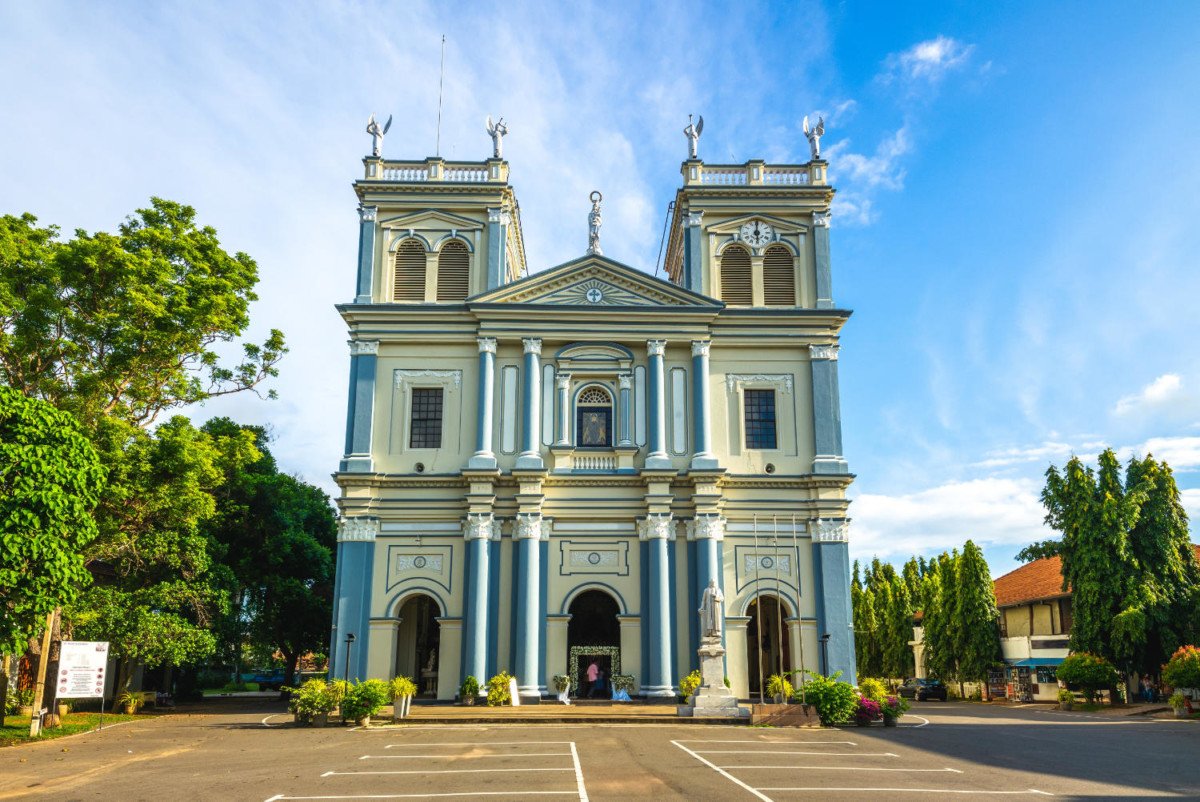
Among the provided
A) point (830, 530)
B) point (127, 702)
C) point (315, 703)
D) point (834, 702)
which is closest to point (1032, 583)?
point (830, 530)

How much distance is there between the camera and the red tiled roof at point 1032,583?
41.0 m

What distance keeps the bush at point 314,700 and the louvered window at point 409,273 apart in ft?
44.0

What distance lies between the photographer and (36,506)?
60.6ft

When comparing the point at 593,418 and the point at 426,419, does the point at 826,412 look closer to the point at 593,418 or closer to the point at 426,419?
the point at 593,418

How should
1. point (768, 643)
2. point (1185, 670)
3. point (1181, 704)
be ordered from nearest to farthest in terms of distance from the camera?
point (1181, 704)
point (1185, 670)
point (768, 643)

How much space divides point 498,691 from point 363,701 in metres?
4.77

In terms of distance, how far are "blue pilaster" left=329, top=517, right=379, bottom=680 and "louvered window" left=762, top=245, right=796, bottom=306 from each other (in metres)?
15.2

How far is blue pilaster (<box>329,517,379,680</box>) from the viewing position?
2752cm

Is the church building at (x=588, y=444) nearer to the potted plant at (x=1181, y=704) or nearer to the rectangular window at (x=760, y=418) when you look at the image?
the rectangular window at (x=760, y=418)

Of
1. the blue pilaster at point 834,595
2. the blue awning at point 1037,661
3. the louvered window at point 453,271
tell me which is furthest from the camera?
the blue awning at point 1037,661

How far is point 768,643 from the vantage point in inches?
1244

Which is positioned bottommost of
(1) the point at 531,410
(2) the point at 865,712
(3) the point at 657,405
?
(2) the point at 865,712

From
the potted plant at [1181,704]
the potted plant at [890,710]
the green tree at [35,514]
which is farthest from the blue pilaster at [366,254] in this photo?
the potted plant at [1181,704]

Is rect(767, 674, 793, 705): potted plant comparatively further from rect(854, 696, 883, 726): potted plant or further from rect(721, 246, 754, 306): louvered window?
rect(721, 246, 754, 306): louvered window
